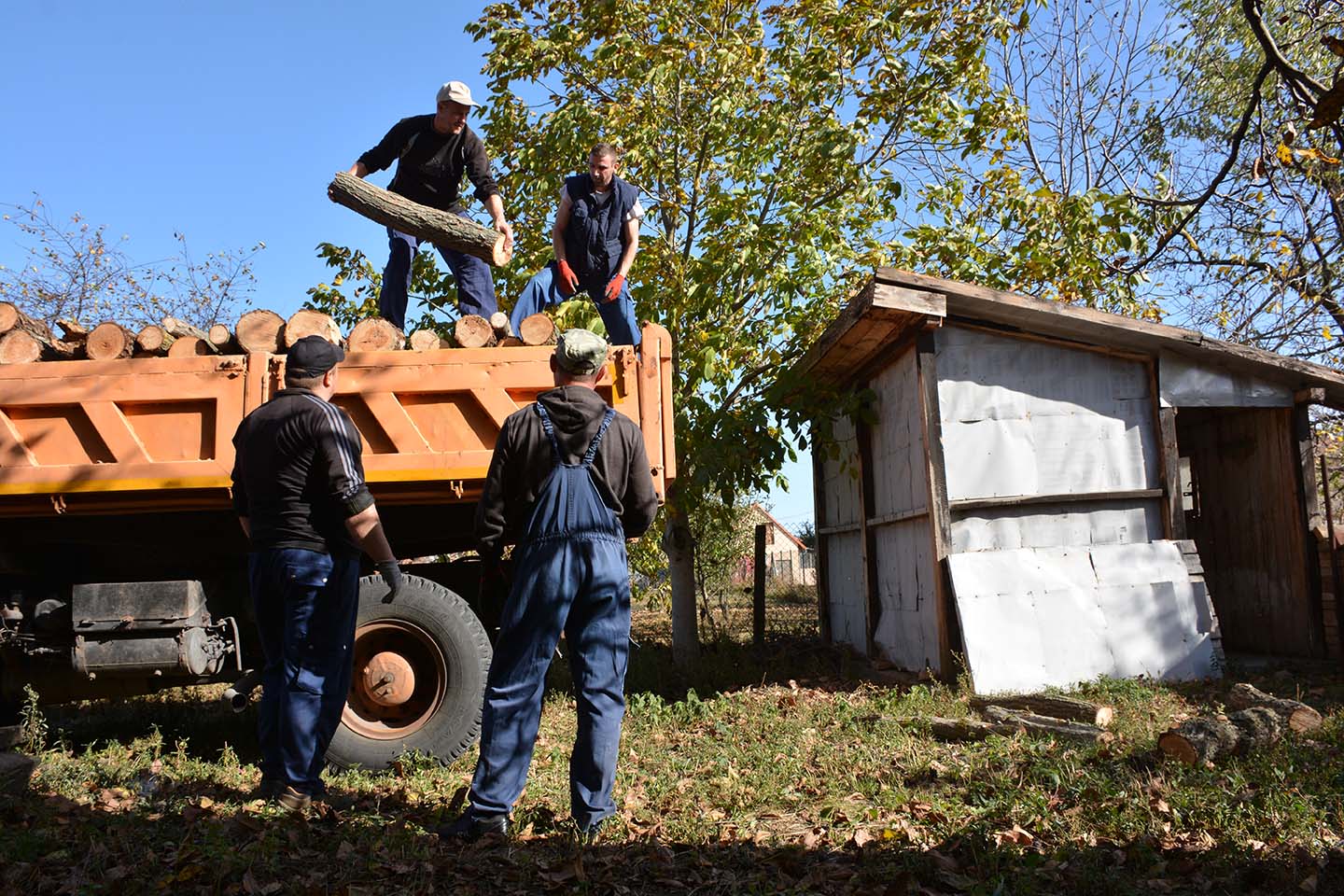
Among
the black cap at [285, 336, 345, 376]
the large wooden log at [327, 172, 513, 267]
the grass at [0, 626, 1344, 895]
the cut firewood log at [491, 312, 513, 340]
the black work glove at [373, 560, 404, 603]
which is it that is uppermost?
the large wooden log at [327, 172, 513, 267]

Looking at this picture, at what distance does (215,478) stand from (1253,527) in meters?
8.64

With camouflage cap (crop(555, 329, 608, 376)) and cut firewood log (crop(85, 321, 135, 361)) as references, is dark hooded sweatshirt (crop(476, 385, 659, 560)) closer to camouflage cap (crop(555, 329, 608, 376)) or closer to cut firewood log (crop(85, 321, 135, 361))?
camouflage cap (crop(555, 329, 608, 376))

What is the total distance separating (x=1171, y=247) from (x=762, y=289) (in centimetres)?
784

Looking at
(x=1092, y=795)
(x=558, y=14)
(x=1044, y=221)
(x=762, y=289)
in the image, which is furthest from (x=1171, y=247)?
(x=1092, y=795)

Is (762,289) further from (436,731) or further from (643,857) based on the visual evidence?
(643,857)

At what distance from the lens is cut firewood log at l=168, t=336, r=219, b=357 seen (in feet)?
17.4

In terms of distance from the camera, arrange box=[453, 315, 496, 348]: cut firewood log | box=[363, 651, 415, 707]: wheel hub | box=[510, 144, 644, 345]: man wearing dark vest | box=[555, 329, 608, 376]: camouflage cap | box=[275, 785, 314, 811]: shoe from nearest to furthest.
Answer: box=[555, 329, 608, 376]: camouflage cap < box=[275, 785, 314, 811]: shoe < box=[363, 651, 415, 707]: wheel hub < box=[453, 315, 496, 348]: cut firewood log < box=[510, 144, 644, 345]: man wearing dark vest

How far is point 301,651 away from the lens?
4.28 meters

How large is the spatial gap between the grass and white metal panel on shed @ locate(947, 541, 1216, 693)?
83cm

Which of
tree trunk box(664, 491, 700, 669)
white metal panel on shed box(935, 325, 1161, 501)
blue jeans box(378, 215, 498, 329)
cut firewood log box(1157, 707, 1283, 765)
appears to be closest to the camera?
cut firewood log box(1157, 707, 1283, 765)

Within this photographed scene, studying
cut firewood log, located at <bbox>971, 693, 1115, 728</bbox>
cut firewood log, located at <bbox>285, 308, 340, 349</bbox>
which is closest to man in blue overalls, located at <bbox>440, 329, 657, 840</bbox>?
cut firewood log, located at <bbox>285, 308, 340, 349</bbox>

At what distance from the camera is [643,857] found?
3574mm

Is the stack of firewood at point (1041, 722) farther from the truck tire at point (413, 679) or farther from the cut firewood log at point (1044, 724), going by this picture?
the truck tire at point (413, 679)

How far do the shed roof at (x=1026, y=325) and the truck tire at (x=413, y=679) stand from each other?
3.85m
